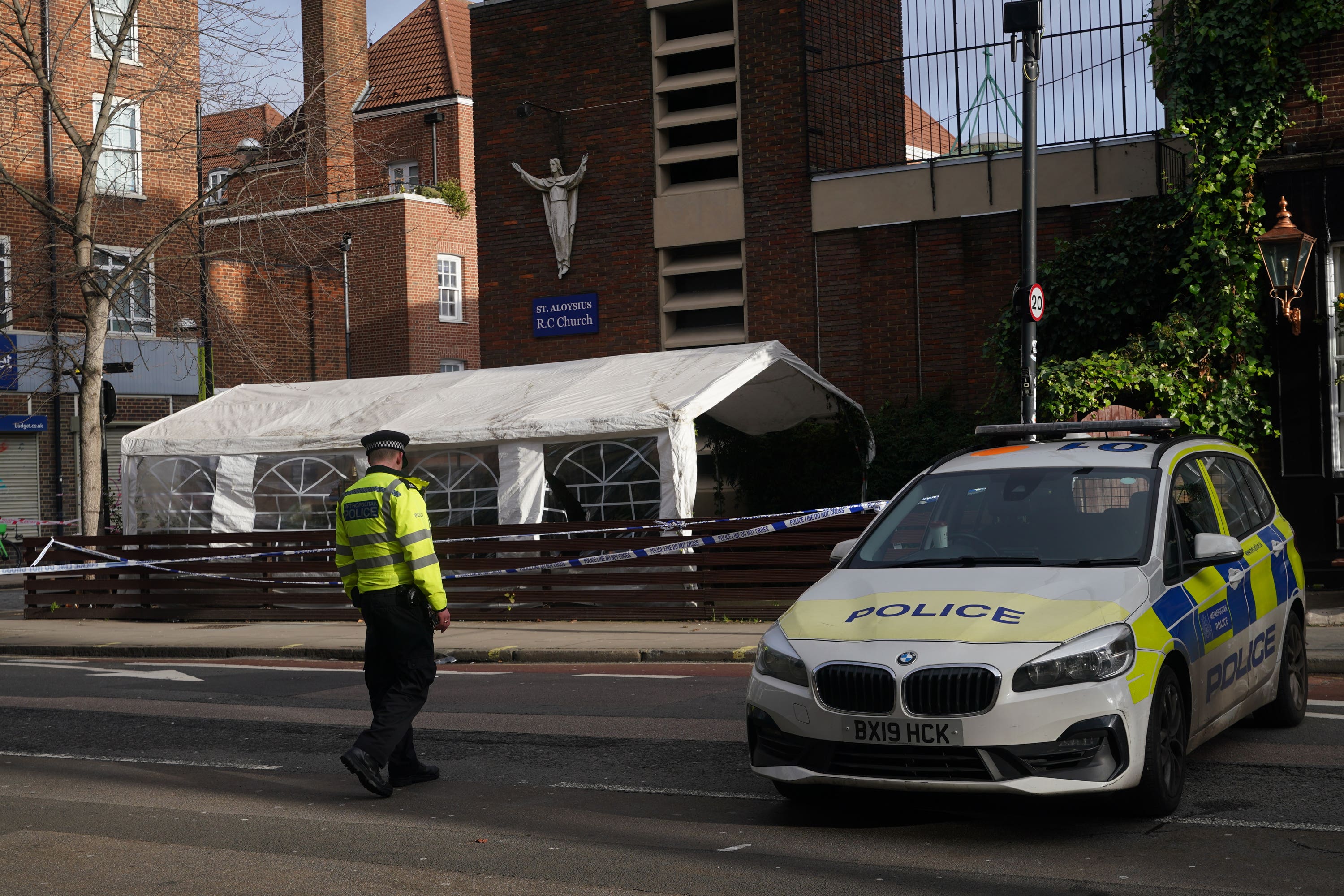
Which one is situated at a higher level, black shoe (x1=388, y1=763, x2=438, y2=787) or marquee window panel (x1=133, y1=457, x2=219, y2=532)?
marquee window panel (x1=133, y1=457, x2=219, y2=532)

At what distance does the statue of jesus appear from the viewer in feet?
74.7

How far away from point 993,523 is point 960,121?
1434 cm

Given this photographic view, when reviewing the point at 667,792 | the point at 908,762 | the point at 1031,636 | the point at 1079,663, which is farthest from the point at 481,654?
the point at 1079,663

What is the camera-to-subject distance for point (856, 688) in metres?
6.03

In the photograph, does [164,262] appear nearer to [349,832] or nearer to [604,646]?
[604,646]

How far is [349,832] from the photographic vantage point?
6.63m

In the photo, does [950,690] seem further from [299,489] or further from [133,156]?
[133,156]

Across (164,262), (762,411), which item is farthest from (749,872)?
(164,262)

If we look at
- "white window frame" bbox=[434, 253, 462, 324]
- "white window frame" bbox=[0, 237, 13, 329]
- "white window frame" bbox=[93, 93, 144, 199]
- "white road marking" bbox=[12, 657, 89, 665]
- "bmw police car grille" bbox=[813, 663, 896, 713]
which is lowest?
"white road marking" bbox=[12, 657, 89, 665]

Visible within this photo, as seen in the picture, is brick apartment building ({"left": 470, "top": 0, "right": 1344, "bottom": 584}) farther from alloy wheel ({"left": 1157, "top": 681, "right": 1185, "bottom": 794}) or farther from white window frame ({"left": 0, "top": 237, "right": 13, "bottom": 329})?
alloy wheel ({"left": 1157, "top": 681, "right": 1185, "bottom": 794})

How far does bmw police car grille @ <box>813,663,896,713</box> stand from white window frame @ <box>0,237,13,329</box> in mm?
19404

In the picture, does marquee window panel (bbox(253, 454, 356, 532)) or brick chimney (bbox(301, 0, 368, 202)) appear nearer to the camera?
marquee window panel (bbox(253, 454, 356, 532))

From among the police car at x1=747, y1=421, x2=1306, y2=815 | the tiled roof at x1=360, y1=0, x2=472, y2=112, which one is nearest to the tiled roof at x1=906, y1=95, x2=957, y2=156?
the tiled roof at x1=360, y1=0, x2=472, y2=112

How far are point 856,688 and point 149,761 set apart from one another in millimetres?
4834
